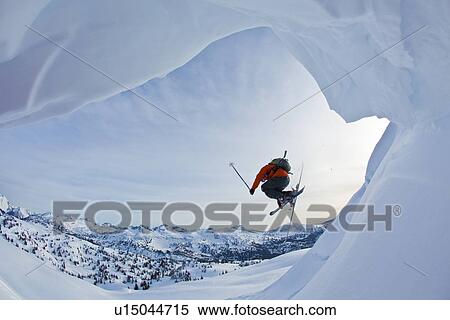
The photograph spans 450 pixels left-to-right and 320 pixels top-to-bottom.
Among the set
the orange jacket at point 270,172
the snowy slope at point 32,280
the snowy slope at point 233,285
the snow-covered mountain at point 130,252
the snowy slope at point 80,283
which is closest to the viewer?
the orange jacket at point 270,172

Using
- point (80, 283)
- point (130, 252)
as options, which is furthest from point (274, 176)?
point (130, 252)

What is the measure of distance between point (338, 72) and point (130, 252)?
55272 millimetres

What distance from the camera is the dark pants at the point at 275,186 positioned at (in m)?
5.92

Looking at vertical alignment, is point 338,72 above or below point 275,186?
above

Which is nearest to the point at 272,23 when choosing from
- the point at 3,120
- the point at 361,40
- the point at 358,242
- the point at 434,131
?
the point at 361,40

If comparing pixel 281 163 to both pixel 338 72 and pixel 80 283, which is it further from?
pixel 80 283

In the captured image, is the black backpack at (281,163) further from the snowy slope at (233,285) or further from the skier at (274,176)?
the snowy slope at (233,285)

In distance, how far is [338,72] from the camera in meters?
8.09

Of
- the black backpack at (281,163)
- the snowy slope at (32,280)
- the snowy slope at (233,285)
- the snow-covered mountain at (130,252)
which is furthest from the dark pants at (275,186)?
the snow-covered mountain at (130,252)

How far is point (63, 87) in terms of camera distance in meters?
8.51

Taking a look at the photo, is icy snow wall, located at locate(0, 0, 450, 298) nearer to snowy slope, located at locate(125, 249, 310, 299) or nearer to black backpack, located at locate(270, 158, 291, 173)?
black backpack, located at locate(270, 158, 291, 173)

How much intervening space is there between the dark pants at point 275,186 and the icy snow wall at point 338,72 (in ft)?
Result: 4.40

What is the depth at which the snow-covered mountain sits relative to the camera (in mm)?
18438
